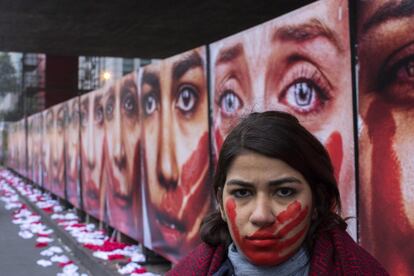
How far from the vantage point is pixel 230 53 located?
13.6 feet

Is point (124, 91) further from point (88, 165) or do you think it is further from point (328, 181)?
point (328, 181)

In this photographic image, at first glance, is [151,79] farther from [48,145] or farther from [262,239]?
[48,145]

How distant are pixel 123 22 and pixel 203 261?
14.8 metres

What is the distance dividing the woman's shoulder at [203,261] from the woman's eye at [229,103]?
235 centimetres

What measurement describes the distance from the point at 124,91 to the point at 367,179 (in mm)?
4540

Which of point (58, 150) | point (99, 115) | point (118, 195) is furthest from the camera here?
point (58, 150)

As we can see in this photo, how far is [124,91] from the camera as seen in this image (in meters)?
6.87

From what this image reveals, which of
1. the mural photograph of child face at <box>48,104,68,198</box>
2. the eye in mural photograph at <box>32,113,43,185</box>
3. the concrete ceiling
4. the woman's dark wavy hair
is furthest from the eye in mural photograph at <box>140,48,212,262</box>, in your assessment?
the eye in mural photograph at <box>32,113,43,185</box>

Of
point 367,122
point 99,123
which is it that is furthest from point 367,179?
point 99,123

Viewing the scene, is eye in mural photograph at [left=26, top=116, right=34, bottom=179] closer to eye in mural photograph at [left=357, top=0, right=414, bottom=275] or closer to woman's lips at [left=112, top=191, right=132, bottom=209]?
woman's lips at [left=112, top=191, right=132, bottom=209]

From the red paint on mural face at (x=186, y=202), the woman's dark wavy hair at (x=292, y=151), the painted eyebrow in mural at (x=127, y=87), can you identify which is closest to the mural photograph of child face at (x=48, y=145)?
the painted eyebrow in mural at (x=127, y=87)

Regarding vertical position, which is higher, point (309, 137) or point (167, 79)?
point (167, 79)

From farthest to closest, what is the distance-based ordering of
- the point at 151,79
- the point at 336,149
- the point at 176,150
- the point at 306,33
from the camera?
the point at 151,79
the point at 176,150
the point at 306,33
the point at 336,149

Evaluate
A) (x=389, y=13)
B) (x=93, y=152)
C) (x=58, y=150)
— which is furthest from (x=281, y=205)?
(x=58, y=150)
